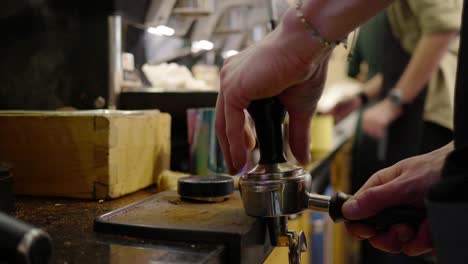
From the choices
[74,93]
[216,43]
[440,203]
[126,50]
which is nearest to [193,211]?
[440,203]

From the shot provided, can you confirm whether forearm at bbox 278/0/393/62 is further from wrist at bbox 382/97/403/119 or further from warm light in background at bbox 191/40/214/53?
wrist at bbox 382/97/403/119

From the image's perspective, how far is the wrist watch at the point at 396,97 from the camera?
1790 millimetres

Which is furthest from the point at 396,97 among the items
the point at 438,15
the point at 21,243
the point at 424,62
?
the point at 21,243

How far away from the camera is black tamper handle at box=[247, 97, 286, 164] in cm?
59

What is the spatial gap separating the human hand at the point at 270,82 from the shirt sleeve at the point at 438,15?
1.04m

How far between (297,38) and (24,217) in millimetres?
439

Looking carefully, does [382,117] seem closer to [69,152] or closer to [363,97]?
[363,97]

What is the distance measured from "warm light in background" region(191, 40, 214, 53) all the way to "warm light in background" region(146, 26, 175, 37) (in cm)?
35

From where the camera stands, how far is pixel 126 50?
46.6 inches

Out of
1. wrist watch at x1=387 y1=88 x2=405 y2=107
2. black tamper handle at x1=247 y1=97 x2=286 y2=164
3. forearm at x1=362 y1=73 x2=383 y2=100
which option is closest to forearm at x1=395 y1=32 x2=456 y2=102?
wrist watch at x1=387 y1=88 x2=405 y2=107

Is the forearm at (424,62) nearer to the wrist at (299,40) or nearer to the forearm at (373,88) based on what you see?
the forearm at (373,88)

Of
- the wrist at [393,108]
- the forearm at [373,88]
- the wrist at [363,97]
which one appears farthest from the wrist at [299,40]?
the wrist at [363,97]

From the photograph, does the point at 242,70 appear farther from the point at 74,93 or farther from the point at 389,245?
the point at 74,93

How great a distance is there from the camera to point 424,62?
5.24ft
